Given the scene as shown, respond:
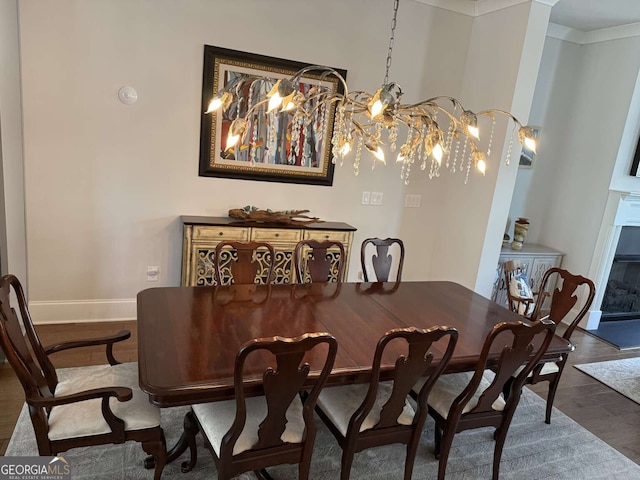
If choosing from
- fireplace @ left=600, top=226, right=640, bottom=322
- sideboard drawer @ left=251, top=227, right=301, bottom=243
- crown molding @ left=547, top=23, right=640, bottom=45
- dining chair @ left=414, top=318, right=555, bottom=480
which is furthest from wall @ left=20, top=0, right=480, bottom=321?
fireplace @ left=600, top=226, right=640, bottom=322

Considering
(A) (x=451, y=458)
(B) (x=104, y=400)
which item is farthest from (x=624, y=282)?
(B) (x=104, y=400)

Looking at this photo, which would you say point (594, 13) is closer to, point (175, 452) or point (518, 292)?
point (518, 292)

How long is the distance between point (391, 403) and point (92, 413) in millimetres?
1248

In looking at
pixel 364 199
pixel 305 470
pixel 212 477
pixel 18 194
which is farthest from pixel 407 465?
pixel 18 194

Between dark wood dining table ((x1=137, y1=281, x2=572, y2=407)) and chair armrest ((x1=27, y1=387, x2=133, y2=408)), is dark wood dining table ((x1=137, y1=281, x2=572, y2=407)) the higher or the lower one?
the higher one

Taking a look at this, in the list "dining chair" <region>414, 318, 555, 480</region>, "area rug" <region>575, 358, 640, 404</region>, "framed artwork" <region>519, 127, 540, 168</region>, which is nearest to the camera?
"dining chair" <region>414, 318, 555, 480</region>

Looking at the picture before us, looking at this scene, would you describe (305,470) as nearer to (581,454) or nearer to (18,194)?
(581,454)

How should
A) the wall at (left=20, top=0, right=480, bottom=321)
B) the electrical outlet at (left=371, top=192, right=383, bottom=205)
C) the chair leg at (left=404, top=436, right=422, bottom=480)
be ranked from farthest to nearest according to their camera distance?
the electrical outlet at (left=371, top=192, right=383, bottom=205), the wall at (left=20, top=0, right=480, bottom=321), the chair leg at (left=404, top=436, right=422, bottom=480)

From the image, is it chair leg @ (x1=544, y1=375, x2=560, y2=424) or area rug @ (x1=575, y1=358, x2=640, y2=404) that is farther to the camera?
area rug @ (x1=575, y1=358, x2=640, y2=404)

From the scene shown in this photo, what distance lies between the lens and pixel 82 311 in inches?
140

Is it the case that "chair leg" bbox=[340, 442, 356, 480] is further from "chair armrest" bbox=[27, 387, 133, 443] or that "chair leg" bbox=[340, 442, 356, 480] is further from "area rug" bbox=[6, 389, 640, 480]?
"chair armrest" bbox=[27, 387, 133, 443]

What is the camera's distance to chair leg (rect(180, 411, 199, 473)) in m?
2.07

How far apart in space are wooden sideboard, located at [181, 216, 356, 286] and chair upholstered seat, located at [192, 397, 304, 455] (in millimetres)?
1488

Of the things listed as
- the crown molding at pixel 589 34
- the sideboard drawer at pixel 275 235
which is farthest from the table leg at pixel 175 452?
the crown molding at pixel 589 34
